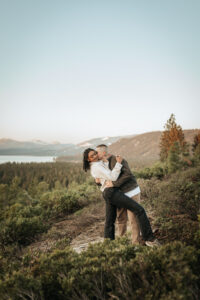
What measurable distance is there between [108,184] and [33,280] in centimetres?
167

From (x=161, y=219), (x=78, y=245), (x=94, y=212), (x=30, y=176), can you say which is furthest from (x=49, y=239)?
(x=30, y=176)

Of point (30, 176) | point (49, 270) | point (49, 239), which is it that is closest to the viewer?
point (49, 270)

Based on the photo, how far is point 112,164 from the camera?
3.41 metres

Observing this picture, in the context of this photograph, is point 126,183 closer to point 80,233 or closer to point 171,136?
point 80,233

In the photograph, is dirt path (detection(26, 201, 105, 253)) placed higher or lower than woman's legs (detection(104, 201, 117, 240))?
lower

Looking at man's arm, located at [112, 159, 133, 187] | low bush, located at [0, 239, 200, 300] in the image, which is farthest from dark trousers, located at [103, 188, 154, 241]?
low bush, located at [0, 239, 200, 300]

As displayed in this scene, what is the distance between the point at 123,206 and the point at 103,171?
62cm

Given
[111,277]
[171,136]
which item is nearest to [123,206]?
[111,277]

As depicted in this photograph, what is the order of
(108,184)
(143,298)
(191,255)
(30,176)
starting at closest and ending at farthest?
1. (143,298)
2. (191,255)
3. (108,184)
4. (30,176)

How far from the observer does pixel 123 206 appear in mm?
3201

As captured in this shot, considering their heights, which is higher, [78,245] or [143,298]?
[143,298]

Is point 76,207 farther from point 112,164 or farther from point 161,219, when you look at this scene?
point 112,164

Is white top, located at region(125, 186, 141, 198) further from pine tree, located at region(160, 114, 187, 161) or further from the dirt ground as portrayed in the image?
pine tree, located at region(160, 114, 187, 161)

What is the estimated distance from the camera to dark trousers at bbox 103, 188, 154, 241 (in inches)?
122
